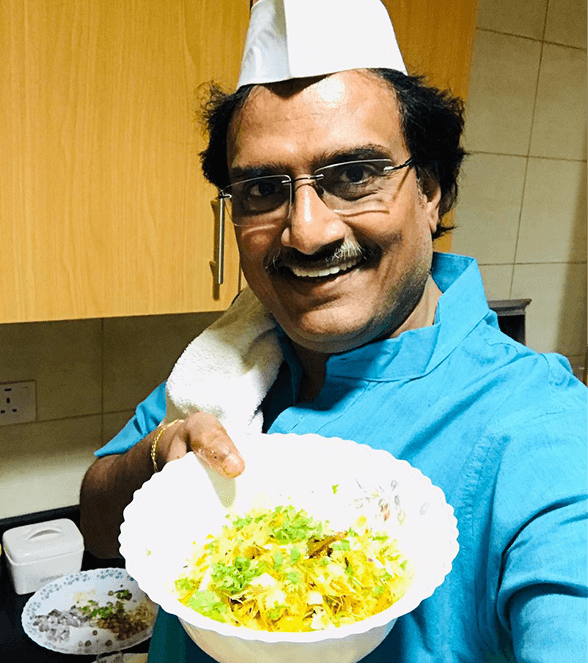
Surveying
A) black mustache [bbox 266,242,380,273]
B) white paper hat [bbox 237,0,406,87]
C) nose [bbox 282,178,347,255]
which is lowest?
black mustache [bbox 266,242,380,273]

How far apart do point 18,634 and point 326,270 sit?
103 centimetres

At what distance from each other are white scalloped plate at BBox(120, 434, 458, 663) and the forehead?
1.08ft

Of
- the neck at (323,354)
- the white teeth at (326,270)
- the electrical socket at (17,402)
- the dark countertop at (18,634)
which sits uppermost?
the white teeth at (326,270)

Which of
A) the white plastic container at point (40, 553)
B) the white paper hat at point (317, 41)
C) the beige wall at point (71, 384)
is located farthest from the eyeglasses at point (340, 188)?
the white plastic container at point (40, 553)

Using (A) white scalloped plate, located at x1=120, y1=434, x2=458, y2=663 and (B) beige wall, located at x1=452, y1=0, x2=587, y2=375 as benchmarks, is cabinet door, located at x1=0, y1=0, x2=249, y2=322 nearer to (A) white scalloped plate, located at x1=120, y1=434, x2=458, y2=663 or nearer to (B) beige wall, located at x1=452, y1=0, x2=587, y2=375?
(A) white scalloped plate, located at x1=120, y1=434, x2=458, y2=663

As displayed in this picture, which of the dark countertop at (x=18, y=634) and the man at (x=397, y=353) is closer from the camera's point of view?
the man at (x=397, y=353)

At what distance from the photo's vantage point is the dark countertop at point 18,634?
119 centimetres

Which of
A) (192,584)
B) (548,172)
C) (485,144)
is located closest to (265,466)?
(192,584)

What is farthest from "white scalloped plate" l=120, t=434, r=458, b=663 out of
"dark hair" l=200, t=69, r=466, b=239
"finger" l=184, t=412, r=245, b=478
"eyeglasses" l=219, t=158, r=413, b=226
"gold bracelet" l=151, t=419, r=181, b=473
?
"dark hair" l=200, t=69, r=466, b=239

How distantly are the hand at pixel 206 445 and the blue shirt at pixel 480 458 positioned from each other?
0.47 ft

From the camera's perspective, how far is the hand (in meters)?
0.65

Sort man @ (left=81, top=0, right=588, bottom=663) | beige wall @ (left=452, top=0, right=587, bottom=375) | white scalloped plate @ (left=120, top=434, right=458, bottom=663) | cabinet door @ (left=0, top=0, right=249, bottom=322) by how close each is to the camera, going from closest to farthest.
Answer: white scalloped plate @ (left=120, top=434, right=458, bottom=663)
man @ (left=81, top=0, right=588, bottom=663)
cabinet door @ (left=0, top=0, right=249, bottom=322)
beige wall @ (left=452, top=0, right=587, bottom=375)

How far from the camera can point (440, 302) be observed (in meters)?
0.80

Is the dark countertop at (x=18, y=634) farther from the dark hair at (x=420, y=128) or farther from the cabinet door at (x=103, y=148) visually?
the dark hair at (x=420, y=128)
